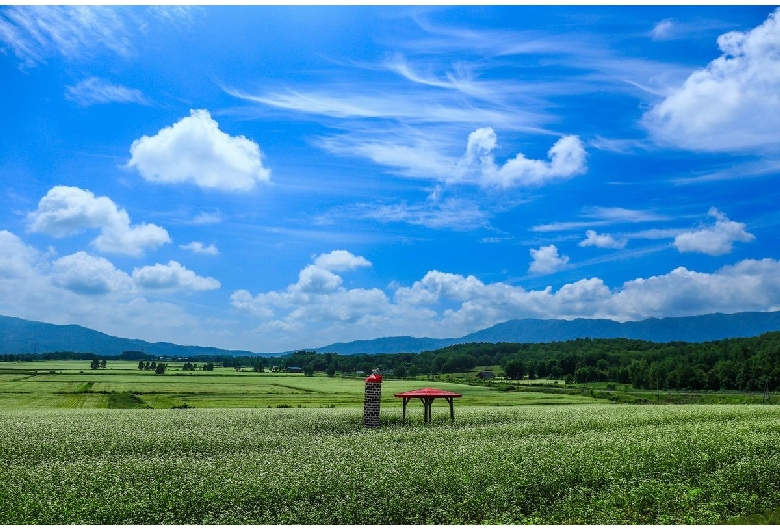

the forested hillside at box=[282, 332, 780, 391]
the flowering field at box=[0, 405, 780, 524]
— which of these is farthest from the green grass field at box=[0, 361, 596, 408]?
the forested hillside at box=[282, 332, 780, 391]

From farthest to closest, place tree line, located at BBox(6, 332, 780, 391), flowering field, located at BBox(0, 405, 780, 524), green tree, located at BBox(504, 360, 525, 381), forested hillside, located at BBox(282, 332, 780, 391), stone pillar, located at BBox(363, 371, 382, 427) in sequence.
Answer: green tree, located at BBox(504, 360, 525, 381) < tree line, located at BBox(6, 332, 780, 391) < forested hillside, located at BBox(282, 332, 780, 391) < stone pillar, located at BBox(363, 371, 382, 427) < flowering field, located at BBox(0, 405, 780, 524)

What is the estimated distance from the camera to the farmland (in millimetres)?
20938

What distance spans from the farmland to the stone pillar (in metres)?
1.29

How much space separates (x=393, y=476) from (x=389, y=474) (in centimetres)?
32

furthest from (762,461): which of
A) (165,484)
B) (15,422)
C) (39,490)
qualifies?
(15,422)

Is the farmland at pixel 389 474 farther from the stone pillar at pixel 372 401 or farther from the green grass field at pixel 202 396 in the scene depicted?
the green grass field at pixel 202 396

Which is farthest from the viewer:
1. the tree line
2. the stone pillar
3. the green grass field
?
the tree line

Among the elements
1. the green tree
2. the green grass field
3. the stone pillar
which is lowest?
the green grass field

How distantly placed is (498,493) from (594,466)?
21.8ft

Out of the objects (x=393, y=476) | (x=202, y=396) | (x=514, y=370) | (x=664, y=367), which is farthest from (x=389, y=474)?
(x=514, y=370)

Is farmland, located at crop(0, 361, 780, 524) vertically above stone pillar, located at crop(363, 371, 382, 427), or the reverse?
stone pillar, located at crop(363, 371, 382, 427)

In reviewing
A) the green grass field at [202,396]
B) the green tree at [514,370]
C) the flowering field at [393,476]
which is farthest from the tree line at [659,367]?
the flowering field at [393,476]

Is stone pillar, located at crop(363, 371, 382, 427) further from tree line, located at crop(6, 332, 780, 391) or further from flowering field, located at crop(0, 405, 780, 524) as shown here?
tree line, located at crop(6, 332, 780, 391)

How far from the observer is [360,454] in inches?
1150
